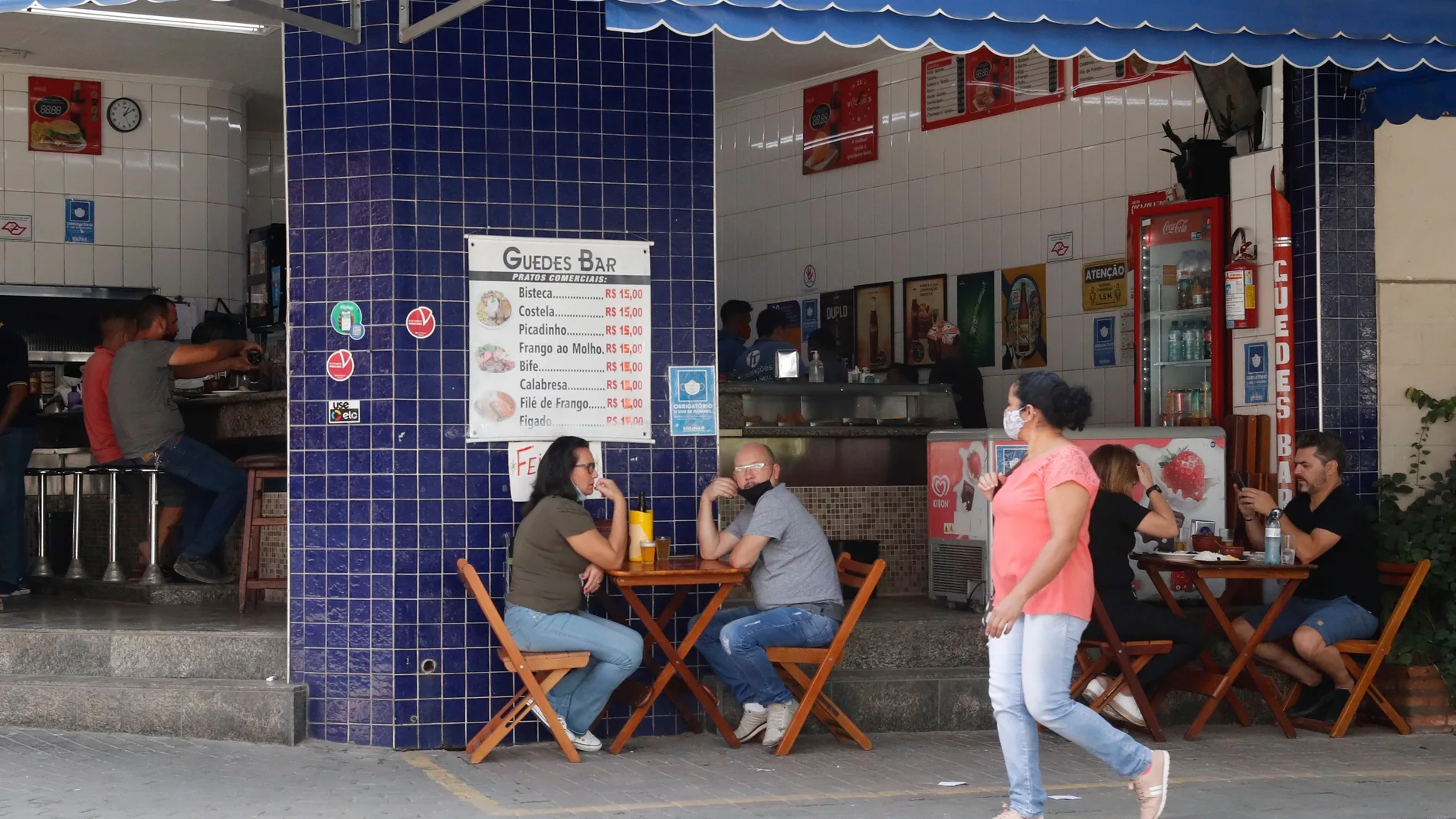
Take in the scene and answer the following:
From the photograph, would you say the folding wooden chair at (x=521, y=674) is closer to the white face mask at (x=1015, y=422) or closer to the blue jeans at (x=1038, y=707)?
the blue jeans at (x=1038, y=707)

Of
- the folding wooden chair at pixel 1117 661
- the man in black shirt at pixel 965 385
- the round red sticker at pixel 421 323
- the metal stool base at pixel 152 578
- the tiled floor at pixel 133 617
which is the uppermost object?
the round red sticker at pixel 421 323

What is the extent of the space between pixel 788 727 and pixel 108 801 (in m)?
2.67

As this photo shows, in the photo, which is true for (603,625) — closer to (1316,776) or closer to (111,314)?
(1316,776)

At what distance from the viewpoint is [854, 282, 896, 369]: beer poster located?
1225 centimetres

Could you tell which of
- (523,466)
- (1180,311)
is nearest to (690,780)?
(523,466)

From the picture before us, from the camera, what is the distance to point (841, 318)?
41.6ft

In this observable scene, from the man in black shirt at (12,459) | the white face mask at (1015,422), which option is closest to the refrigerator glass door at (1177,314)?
the white face mask at (1015,422)

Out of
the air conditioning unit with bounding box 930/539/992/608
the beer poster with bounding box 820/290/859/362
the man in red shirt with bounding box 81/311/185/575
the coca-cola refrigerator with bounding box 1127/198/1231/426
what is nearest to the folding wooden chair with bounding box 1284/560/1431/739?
the coca-cola refrigerator with bounding box 1127/198/1231/426

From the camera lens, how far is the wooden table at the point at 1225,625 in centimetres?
705

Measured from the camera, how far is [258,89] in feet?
41.4

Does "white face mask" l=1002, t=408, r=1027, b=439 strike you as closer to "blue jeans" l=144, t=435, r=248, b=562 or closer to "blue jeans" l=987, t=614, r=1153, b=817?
"blue jeans" l=987, t=614, r=1153, b=817

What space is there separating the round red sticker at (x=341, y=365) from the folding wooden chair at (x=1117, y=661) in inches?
131

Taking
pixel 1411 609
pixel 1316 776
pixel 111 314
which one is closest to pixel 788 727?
pixel 1316 776

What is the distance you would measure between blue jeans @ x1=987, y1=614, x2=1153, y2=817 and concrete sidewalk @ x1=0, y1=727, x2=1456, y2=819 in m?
0.50
